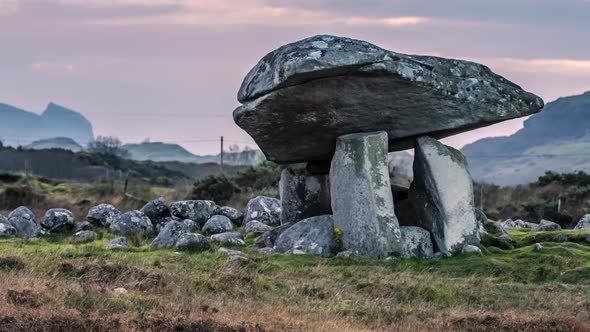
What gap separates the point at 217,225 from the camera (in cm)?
2253

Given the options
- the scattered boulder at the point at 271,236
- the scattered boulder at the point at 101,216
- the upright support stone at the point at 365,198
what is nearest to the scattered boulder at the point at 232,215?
Answer: the scattered boulder at the point at 101,216

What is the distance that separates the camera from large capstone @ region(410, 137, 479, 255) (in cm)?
1894

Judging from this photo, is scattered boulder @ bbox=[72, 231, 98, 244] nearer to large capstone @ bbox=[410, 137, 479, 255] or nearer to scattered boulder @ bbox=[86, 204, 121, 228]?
scattered boulder @ bbox=[86, 204, 121, 228]

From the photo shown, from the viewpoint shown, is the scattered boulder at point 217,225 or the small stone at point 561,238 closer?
the small stone at point 561,238

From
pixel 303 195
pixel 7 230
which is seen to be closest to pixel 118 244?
pixel 7 230

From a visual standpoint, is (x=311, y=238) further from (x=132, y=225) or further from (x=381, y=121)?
(x=132, y=225)

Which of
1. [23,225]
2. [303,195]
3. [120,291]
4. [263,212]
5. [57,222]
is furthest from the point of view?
[263,212]

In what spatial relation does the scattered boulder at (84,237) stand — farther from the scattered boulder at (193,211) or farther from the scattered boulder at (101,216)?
the scattered boulder at (193,211)

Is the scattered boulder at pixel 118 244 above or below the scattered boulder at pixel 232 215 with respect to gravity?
below

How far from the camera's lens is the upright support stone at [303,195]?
2248cm

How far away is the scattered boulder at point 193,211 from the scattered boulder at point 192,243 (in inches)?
191

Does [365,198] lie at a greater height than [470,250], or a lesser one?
greater

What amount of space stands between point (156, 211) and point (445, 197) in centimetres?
793

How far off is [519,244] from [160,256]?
8137mm
